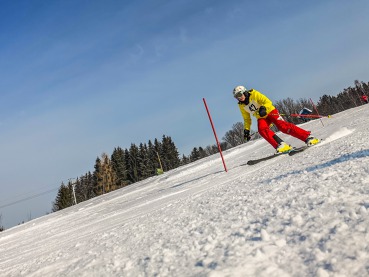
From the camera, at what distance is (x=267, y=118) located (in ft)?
24.9

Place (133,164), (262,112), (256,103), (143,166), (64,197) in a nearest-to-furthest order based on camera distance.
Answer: (262,112) < (256,103) < (64,197) < (143,166) < (133,164)

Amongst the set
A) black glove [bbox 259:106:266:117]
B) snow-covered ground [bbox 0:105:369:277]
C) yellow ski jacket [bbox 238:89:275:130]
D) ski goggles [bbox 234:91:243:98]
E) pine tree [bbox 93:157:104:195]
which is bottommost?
snow-covered ground [bbox 0:105:369:277]

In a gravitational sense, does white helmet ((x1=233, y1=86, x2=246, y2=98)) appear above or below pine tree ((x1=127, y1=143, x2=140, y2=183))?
below

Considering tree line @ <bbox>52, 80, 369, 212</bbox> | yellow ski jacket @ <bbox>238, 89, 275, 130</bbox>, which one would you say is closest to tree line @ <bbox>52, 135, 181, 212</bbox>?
tree line @ <bbox>52, 80, 369, 212</bbox>

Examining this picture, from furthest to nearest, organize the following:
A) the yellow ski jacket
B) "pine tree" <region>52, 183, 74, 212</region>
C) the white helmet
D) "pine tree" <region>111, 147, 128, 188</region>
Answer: "pine tree" <region>111, 147, 128, 188</region>, "pine tree" <region>52, 183, 74, 212</region>, the white helmet, the yellow ski jacket

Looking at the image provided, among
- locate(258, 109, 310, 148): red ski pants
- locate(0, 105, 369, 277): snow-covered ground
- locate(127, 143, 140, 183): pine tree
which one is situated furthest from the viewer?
locate(127, 143, 140, 183): pine tree

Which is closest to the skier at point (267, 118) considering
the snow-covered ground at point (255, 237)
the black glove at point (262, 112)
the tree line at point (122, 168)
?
the black glove at point (262, 112)

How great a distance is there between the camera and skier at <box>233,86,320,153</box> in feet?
23.6

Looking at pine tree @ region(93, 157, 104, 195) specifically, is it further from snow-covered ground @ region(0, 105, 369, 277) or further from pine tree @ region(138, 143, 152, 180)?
snow-covered ground @ region(0, 105, 369, 277)

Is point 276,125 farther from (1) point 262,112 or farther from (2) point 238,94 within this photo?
(2) point 238,94

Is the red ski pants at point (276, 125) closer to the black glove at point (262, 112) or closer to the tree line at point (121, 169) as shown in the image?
the black glove at point (262, 112)

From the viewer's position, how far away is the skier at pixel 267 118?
720 centimetres

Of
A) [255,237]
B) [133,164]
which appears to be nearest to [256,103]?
[255,237]

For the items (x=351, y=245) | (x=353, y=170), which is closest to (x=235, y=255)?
(x=351, y=245)
